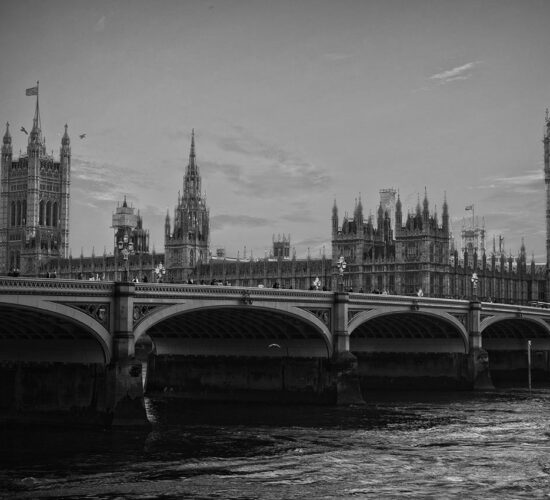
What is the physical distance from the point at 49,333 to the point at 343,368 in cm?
2230

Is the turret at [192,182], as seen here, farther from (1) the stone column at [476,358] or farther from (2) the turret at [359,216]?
(1) the stone column at [476,358]

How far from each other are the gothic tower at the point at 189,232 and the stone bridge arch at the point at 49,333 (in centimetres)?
11182

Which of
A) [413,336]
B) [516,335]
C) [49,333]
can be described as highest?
[516,335]

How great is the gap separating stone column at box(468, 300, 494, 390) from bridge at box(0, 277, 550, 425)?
0.11m

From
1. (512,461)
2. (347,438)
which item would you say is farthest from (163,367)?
(512,461)

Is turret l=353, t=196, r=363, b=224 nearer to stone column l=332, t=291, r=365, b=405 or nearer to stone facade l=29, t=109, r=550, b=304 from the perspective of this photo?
stone facade l=29, t=109, r=550, b=304

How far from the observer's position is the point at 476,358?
305ft

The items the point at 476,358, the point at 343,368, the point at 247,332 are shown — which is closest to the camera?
the point at 343,368

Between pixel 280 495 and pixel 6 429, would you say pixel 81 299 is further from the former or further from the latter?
pixel 280 495

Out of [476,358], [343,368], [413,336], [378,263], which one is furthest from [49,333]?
[378,263]

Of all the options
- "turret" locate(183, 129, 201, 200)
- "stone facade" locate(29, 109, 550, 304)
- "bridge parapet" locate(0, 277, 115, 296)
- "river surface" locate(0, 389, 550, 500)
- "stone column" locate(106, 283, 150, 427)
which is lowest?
"river surface" locate(0, 389, 550, 500)

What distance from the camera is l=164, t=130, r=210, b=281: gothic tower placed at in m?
180

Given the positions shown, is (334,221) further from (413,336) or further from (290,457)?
(290,457)

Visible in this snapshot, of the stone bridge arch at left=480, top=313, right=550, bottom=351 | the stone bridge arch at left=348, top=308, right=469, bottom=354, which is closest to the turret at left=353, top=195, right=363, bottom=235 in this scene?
the stone bridge arch at left=480, top=313, right=550, bottom=351
